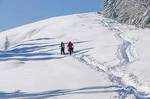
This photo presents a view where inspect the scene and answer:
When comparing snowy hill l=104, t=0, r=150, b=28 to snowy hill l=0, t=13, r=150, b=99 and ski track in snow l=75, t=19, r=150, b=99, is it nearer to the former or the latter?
ski track in snow l=75, t=19, r=150, b=99

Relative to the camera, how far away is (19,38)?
85.5 m

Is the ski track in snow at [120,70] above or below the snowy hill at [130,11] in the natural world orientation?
below

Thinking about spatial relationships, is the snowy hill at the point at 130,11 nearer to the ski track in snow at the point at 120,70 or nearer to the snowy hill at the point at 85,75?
the ski track in snow at the point at 120,70

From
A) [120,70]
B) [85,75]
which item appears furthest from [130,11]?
[85,75]

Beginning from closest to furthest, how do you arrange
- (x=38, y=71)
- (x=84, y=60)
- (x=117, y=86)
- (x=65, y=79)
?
(x=117, y=86) < (x=65, y=79) < (x=38, y=71) < (x=84, y=60)

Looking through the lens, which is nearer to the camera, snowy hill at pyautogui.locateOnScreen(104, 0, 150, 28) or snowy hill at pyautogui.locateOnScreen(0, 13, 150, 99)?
snowy hill at pyautogui.locateOnScreen(0, 13, 150, 99)

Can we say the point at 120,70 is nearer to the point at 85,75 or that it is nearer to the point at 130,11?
the point at 85,75

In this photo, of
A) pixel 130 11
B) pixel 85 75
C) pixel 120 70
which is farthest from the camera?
pixel 130 11

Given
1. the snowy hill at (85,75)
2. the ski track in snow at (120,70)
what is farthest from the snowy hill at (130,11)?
the snowy hill at (85,75)

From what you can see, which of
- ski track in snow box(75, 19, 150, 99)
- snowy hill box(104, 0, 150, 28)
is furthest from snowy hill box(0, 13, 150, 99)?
snowy hill box(104, 0, 150, 28)

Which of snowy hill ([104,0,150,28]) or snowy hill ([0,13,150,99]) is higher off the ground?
snowy hill ([104,0,150,28])

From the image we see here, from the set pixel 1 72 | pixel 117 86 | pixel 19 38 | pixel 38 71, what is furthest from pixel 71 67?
→ pixel 19 38

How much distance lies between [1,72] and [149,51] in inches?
480

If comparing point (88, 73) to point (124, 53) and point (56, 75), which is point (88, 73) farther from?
point (124, 53)
